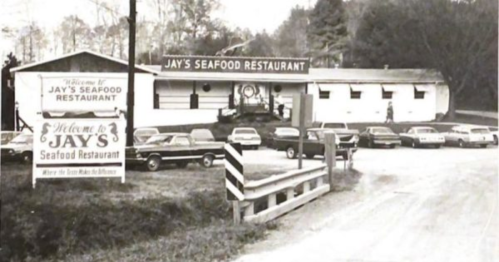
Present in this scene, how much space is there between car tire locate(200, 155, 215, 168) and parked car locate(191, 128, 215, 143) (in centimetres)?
29

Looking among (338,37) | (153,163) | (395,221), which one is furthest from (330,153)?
(153,163)

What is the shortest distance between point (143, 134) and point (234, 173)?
3.88 ft

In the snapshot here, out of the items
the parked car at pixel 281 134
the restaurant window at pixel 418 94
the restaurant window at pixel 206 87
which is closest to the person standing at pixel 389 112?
the restaurant window at pixel 418 94

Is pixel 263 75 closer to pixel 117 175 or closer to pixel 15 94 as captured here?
pixel 117 175

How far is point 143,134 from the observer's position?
7.82 meters

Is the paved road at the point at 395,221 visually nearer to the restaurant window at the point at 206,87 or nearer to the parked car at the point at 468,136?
the parked car at the point at 468,136

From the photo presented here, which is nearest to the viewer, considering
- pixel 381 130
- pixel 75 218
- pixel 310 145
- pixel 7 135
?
pixel 7 135

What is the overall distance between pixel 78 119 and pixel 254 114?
2.10 metres

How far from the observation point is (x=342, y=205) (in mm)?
10445

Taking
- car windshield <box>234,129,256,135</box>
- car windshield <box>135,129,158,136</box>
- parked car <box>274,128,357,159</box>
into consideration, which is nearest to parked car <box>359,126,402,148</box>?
parked car <box>274,128,357,159</box>

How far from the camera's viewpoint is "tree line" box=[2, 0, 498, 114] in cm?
630

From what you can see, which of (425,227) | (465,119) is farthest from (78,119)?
(465,119)

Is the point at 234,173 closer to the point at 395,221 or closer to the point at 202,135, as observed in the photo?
the point at 202,135

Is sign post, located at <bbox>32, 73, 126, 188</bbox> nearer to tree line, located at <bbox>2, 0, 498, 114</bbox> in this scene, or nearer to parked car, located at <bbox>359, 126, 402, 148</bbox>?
tree line, located at <bbox>2, 0, 498, 114</bbox>
